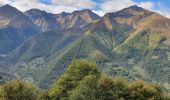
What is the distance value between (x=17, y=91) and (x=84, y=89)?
18358 mm

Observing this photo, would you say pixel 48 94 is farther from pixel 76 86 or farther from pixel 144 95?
pixel 144 95

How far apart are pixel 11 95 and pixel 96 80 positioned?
75.1ft

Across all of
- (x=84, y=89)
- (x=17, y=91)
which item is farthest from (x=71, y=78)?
(x=17, y=91)

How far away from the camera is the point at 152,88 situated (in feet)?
399

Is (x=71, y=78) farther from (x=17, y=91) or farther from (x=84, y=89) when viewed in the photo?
(x=17, y=91)

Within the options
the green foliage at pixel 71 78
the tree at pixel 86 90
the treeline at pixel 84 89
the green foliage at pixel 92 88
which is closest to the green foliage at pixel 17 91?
the treeline at pixel 84 89

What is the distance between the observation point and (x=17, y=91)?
4373 inches

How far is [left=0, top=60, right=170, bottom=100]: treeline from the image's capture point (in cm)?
10844

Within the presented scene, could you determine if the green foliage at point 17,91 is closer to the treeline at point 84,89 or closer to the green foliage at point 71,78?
the treeline at point 84,89

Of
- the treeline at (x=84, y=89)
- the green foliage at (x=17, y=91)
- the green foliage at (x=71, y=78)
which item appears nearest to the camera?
the treeline at (x=84, y=89)

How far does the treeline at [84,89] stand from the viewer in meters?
108

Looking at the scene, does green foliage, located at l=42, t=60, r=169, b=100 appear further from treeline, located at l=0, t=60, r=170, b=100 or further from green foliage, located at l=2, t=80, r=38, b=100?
green foliage, located at l=2, t=80, r=38, b=100

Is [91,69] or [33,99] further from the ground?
[91,69]

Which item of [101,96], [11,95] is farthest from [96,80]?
[11,95]
